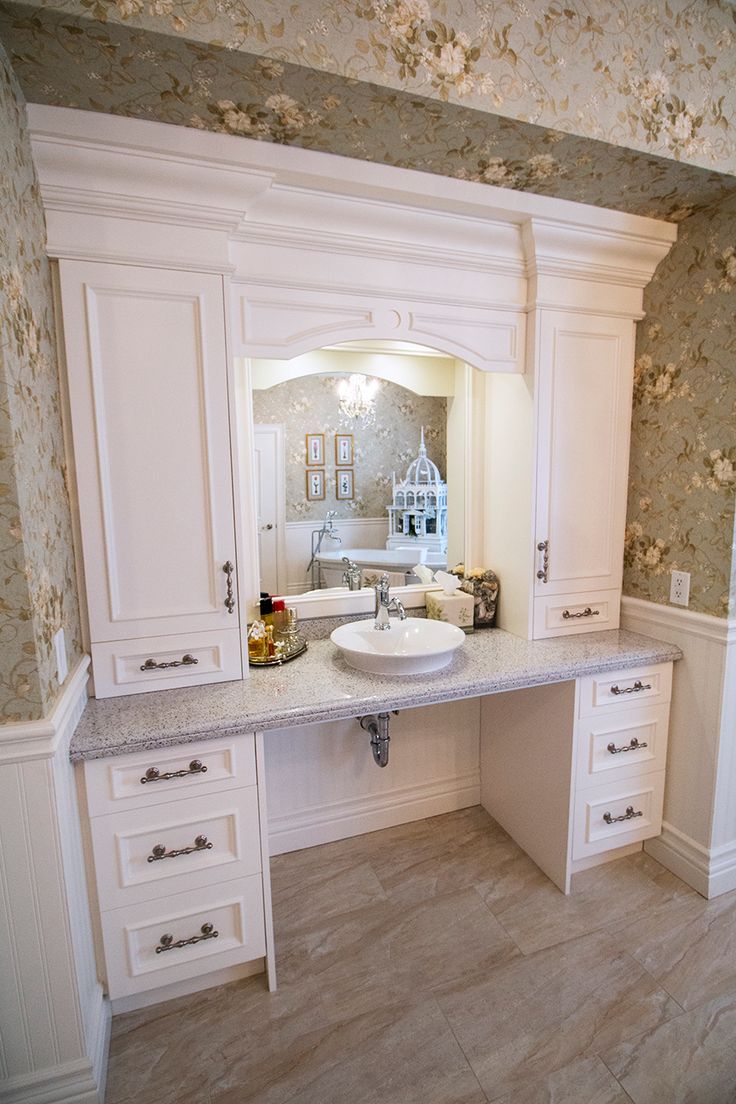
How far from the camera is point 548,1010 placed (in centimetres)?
146

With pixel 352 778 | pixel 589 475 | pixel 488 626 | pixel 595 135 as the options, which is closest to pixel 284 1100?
pixel 352 778

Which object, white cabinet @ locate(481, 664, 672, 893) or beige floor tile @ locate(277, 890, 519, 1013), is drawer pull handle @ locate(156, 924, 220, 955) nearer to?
beige floor tile @ locate(277, 890, 519, 1013)

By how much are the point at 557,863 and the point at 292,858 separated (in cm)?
100

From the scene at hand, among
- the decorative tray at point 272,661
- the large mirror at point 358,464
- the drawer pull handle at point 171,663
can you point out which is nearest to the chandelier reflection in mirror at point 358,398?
the large mirror at point 358,464

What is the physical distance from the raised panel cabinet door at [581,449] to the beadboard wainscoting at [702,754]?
35cm

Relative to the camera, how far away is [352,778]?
7.02ft

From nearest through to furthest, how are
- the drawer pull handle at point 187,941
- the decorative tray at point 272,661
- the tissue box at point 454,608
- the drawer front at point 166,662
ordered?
1. the drawer pull handle at point 187,941
2. the drawer front at point 166,662
3. the decorative tray at point 272,661
4. the tissue box at point 454,608

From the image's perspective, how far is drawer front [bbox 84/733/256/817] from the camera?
1300 millimetres

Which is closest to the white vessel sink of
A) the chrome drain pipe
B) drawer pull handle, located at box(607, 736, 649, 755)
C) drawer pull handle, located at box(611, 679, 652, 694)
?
the chrome drain pipe

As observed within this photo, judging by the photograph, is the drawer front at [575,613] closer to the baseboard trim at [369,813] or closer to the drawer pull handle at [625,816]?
the drawer pull handle at [625,816]

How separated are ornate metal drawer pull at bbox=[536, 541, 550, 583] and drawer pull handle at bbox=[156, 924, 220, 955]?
5.03 ft

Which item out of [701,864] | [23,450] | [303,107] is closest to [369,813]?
[701,864]

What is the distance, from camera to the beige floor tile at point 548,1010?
4.36ft

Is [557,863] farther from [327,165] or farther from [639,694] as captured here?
[327,165]
